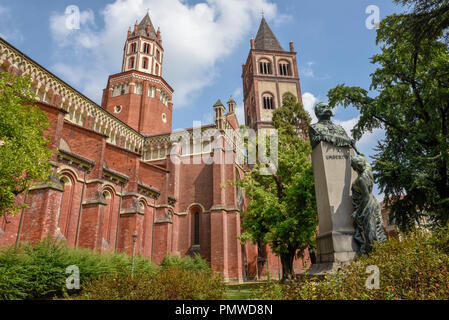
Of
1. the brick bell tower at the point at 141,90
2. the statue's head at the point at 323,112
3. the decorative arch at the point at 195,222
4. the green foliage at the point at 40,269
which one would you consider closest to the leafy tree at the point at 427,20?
the statue's head at the point at 323,112

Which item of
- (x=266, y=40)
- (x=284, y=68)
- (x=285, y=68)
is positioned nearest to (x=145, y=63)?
(x=284, y=68)

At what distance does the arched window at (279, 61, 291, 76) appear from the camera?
4783 cm

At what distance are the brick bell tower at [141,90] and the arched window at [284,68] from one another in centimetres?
1983

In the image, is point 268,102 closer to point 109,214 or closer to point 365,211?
point 109,214

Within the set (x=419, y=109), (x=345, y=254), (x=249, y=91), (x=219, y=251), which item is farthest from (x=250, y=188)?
(x=249, y=91)

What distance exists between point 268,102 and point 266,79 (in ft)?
14.1

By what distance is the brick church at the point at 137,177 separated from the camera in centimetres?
1555

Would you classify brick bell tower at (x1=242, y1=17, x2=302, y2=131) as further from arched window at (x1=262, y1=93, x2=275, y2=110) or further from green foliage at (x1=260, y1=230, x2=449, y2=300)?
green foliage at (x1=260, y1=230, x2=449, y2=300)

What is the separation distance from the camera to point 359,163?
19.9ft

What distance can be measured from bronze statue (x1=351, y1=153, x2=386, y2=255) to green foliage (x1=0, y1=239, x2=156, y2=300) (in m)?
6.50

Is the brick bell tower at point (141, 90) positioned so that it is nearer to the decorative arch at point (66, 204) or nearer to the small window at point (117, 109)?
the small window at point (117, 109)

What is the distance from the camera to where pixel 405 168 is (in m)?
13.5

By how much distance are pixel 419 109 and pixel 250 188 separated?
396 inches

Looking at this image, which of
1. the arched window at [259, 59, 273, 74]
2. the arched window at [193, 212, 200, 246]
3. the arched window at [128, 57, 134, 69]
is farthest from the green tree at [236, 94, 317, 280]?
the arched window at [259, 59, 273, 74]
